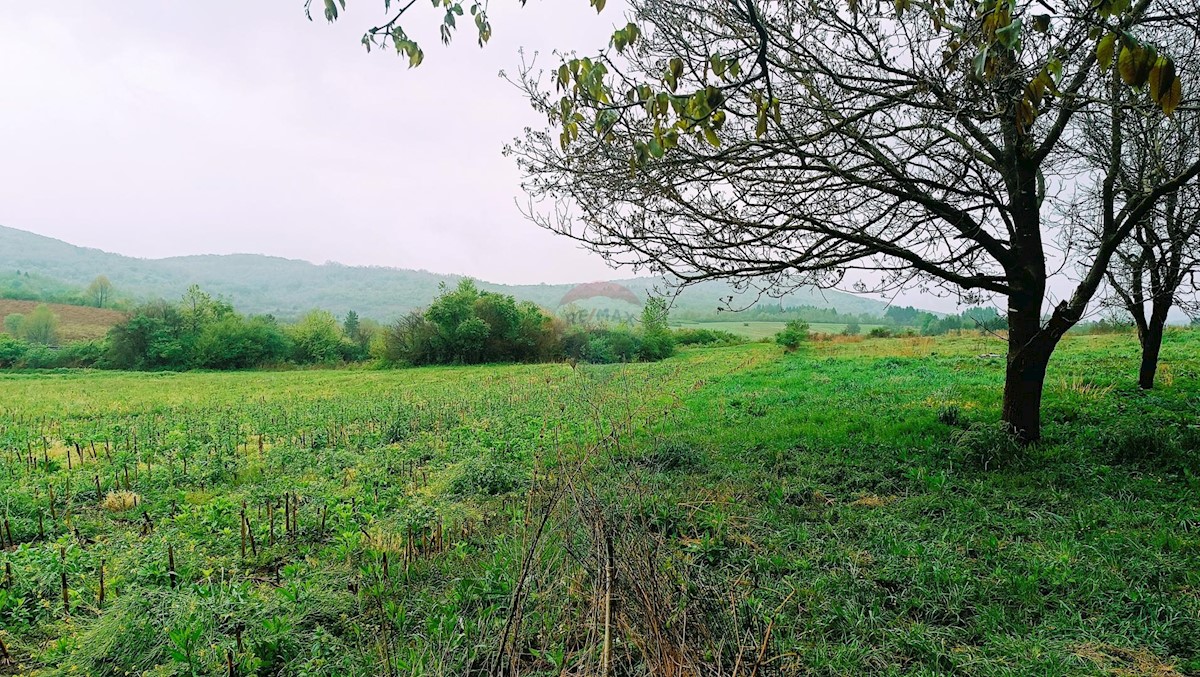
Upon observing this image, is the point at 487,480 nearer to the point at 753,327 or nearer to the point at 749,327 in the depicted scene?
the point at 753,327

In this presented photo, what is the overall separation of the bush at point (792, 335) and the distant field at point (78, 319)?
166 ft

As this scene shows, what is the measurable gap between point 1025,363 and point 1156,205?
3315mm

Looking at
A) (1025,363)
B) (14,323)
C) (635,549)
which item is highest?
(1025,363)

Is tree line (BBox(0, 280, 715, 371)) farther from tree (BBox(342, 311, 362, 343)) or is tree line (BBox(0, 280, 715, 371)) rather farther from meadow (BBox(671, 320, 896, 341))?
meadow (BBox(671, 320, 896, 341))

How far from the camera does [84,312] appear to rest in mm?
59750

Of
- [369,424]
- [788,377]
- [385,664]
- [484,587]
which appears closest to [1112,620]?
[484,587]

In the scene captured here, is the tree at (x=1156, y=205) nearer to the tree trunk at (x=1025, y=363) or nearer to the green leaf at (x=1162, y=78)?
the tree trunk at (x=1025, y=363)

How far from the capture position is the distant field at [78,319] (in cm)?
4606

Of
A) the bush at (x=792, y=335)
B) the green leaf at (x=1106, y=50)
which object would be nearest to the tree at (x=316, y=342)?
the bush at (x=792, y=335)

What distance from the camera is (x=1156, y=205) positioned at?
292 inches

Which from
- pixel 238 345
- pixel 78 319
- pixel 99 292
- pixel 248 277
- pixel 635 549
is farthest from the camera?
pixel 248 277

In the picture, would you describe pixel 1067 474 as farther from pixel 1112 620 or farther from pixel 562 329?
pixel 562 329

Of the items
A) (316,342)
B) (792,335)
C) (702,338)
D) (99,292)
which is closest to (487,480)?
(792,335)

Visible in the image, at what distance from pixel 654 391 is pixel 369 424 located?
7803 mm
